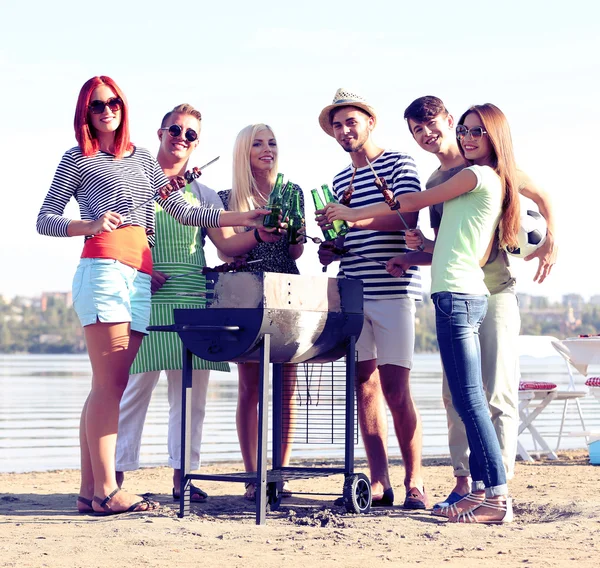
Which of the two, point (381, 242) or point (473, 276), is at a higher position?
point (381, 242)

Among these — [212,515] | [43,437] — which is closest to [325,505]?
[212,515]

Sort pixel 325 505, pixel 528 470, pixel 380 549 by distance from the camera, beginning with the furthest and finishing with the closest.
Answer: pixel 528 470
pixel 325 505
pixel 380 549

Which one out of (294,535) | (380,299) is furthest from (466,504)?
(380,299)

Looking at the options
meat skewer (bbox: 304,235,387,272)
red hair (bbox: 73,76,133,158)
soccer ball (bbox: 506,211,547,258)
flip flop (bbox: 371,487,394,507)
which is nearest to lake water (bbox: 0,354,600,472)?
flip flop (bbox: 371,487,394,507)

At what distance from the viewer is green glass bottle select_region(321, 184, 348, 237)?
541 cm

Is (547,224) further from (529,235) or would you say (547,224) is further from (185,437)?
(185,437)

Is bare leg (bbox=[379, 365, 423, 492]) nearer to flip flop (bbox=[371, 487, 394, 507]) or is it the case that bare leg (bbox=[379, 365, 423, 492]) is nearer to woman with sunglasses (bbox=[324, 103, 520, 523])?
flip flop (bbox=[371, 487, 394, 507])

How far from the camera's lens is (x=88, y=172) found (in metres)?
5.07

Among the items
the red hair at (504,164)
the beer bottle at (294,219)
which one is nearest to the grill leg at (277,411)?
the beer bottle at (294,219)

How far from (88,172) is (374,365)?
1.89 m

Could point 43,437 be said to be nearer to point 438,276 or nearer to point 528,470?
point 528,470

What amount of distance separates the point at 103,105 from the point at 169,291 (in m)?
1.18

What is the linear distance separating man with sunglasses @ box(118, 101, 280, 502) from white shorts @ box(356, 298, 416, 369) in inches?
30.5

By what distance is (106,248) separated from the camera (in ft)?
16.3
